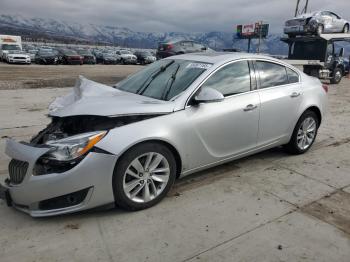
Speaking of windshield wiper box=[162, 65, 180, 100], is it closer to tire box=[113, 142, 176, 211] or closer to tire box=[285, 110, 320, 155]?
tire box=[113, 142, 176, 211]

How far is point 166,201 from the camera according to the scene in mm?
3746

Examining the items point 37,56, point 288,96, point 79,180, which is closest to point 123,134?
point 79,180

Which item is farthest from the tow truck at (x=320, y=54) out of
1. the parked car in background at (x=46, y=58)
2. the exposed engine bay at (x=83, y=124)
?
the parked car in background at (x=46, y=58)

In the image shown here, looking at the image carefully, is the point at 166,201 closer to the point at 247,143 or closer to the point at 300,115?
the point at 247,143

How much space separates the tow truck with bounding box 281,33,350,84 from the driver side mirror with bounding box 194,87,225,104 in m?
14.5

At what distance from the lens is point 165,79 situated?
4258 mm

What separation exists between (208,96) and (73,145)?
150 cm

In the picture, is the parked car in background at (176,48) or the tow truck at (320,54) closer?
the tow truck at (320,54)

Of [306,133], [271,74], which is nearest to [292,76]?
[271,74]

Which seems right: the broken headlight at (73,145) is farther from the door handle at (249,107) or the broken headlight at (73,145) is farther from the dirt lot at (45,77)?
the dirt lot at (45,77)

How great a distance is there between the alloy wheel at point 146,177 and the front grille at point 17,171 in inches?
35.8

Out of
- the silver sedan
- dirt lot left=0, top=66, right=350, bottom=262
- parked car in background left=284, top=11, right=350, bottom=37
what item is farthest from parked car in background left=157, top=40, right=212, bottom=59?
dirt lot left=0, top=66, right=350, bottom=262

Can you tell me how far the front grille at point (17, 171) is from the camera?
315 cm

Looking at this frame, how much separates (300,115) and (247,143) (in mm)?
1159
